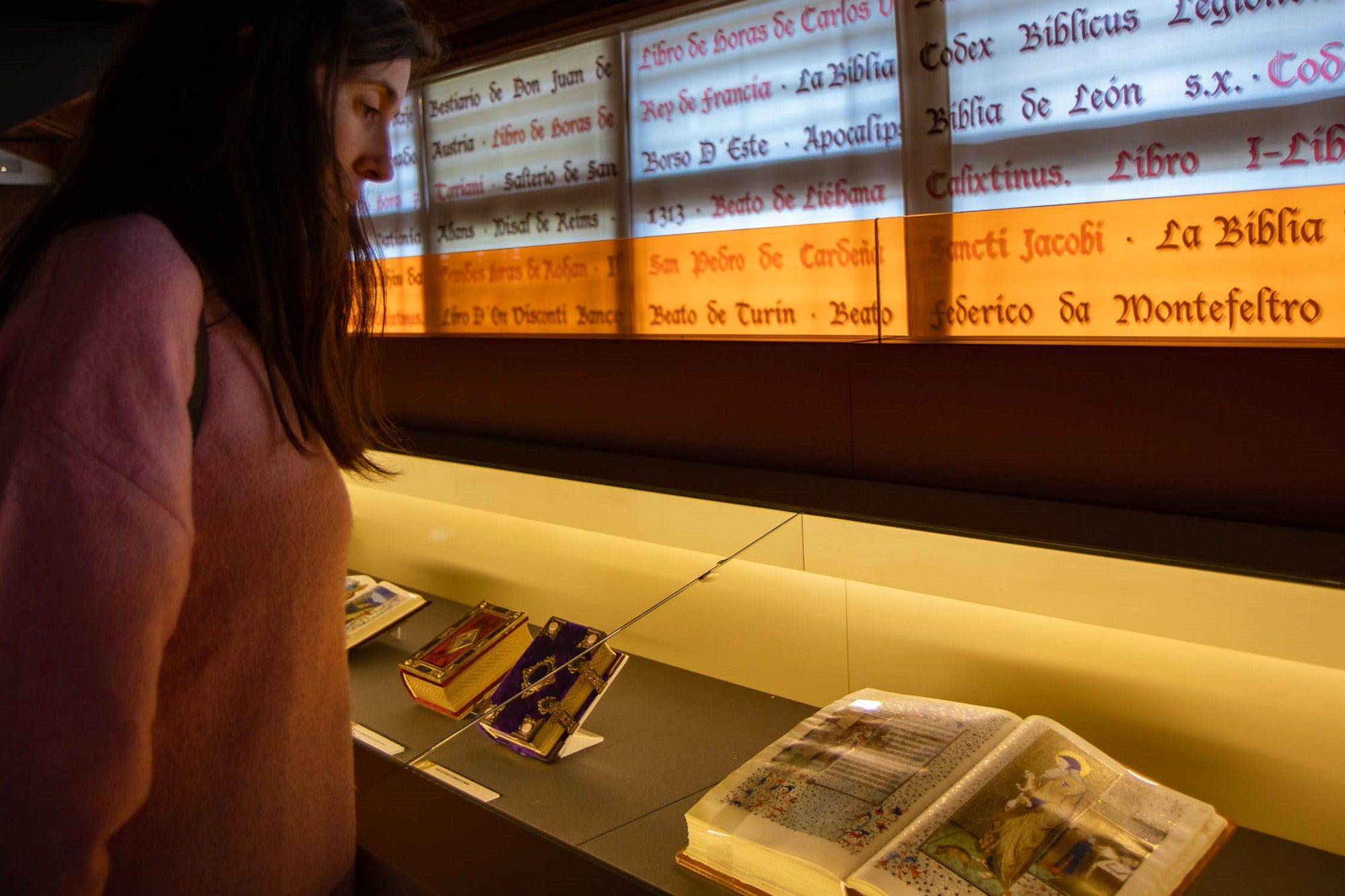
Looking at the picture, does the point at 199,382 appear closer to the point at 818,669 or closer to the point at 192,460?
the point at 192,460

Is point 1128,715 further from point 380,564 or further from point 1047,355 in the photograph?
point 380,564

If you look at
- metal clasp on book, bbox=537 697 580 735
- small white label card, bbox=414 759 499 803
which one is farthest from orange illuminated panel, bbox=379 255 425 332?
small white label card, bbox=414 759 499 803

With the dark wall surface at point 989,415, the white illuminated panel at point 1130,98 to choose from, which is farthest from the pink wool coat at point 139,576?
the white illuminated panel at point 1130,98

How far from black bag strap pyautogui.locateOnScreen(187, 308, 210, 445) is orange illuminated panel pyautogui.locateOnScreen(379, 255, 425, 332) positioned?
2.07m

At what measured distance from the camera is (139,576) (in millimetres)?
694

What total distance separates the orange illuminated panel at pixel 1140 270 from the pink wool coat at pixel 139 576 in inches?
41.5

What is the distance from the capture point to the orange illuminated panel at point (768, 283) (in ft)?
5.71

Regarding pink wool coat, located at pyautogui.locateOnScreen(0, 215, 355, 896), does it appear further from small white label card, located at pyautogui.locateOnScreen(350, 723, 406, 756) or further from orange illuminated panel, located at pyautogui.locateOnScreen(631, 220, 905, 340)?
orange illuminated panel, located at pyautogui.locateOnScreen(631, 220, 905, 340)

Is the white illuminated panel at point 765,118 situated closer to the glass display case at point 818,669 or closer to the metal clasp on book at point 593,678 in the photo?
the glass display case at point 818,669

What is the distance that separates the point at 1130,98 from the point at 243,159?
52.8 inches

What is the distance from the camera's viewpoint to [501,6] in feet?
8.41

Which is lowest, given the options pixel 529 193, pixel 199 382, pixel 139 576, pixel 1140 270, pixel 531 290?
pixel 139 576

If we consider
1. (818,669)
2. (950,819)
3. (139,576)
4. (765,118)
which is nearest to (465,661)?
(818,669)

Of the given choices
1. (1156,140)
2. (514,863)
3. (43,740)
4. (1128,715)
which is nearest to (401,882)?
(514,863)
